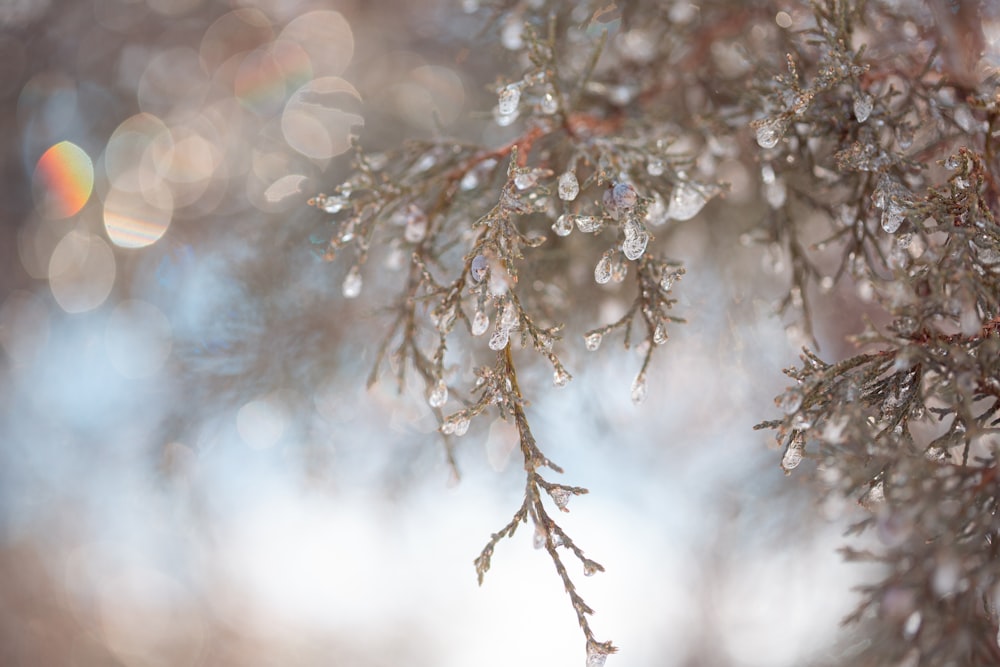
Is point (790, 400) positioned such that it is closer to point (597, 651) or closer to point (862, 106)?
point (597, 651)

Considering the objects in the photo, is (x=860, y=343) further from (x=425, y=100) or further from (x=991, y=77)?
(x=425, y=100)

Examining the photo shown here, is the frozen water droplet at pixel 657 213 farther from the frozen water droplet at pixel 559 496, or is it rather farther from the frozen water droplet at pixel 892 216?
the frozen water droplet at pixel 559 496

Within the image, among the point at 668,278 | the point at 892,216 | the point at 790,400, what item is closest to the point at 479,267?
the point at 668,278

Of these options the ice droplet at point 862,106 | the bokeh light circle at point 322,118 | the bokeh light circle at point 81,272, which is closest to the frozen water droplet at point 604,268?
the ice droplet at point 862,106

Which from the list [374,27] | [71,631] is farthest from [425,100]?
[71,631]

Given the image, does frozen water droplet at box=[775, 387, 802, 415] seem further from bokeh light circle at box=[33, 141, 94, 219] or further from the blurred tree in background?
bokeh light circle at box=[33, 141, 94, 219]
